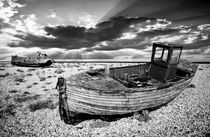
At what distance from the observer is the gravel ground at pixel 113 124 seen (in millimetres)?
7578

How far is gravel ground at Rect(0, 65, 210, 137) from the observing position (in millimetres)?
7578

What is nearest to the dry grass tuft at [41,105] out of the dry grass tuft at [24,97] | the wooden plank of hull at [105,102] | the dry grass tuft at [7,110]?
the dry grass tuft at [7,110]

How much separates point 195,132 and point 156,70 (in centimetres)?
579

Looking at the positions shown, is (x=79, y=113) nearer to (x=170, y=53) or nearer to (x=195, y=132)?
(x=195, y=132)

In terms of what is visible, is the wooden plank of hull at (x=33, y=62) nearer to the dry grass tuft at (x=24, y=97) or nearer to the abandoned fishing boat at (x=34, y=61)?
the abandoned fishing boat at (x=34, y=61)

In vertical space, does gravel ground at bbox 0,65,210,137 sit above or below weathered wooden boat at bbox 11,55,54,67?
below

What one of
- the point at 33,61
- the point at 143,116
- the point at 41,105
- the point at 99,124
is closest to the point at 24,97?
the point at 41,105

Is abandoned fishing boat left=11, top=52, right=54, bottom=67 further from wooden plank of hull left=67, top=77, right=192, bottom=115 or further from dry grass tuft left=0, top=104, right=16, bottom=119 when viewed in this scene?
wooden plank of hull left=67, top=77, right=192, bottom=115

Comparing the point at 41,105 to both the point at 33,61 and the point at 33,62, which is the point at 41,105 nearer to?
the point at 33,62

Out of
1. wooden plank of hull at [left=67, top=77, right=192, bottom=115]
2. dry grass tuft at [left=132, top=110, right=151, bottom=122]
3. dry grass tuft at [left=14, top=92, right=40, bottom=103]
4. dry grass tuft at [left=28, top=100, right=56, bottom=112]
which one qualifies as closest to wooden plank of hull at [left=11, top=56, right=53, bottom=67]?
dry grass tuft at [left=14, top=92, right=40, bottom=103]

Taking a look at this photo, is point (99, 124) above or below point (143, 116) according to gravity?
below

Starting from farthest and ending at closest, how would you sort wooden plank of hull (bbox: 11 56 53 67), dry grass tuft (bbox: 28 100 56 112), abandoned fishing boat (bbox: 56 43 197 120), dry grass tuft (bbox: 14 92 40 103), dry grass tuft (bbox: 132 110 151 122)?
wooden plank of hull (bbox: 11 56 53 67) < dry grass tuft (bbox: 14 92 40 103) < dry grass tuft (bbox: 28 100 56 112) < dry grass tuft (bbox: 132 110 151 122) < abandoned fishing boat (bbox: 56 43 197 120)

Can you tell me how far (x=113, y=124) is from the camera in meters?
8.34

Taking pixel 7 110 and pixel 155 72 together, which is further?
pixel 155 72
